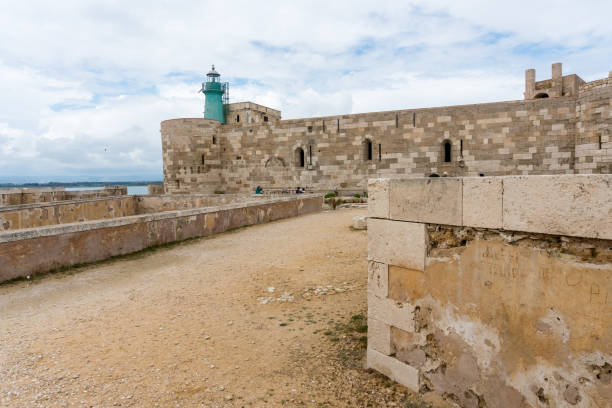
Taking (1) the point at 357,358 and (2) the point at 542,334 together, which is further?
(1) the point at 357,358

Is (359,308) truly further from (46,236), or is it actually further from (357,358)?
(46,236)

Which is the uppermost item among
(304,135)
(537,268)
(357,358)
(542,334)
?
(304,135)

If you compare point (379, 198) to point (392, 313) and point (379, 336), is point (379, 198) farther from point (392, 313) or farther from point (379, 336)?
point (379, 336)

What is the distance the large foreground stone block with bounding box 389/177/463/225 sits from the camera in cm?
282

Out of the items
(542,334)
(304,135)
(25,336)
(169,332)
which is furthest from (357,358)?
(304,135)

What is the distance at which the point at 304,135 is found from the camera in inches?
815

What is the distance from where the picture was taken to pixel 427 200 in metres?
2.98

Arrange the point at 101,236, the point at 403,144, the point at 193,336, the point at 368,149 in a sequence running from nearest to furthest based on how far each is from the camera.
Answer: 1. the point at 193,336
2. the point at 101,236
3. the point at 403,144
4. the point at 368,149

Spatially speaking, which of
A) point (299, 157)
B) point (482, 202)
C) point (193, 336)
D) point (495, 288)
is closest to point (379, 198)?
point (482, 202)

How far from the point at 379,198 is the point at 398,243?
0.43 m

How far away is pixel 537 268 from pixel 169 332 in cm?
349

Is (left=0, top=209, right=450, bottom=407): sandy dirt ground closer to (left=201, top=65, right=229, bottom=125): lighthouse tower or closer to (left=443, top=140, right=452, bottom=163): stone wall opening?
(left=443, top=140, right=452, bottom=163): stone wall opening

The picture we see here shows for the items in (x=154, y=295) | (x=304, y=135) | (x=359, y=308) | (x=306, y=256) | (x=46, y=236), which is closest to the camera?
(x=359, y=308)

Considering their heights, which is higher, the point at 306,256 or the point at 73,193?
the point at 73,193
